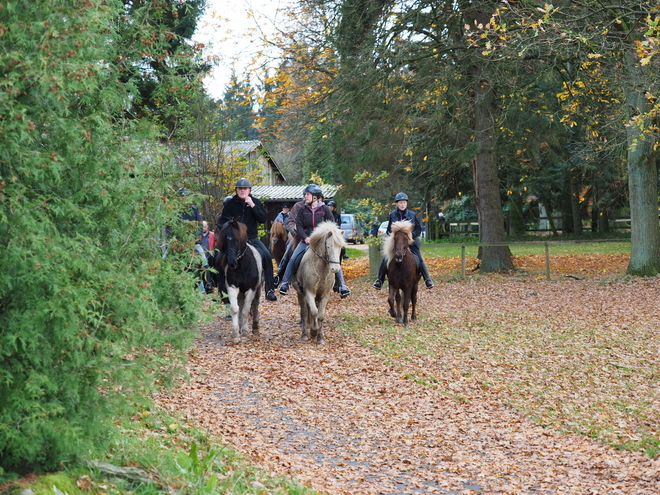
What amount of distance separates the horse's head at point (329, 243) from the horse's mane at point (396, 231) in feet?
5.59

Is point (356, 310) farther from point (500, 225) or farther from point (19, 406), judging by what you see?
point (19, 406)

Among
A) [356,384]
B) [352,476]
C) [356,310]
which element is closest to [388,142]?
[356,310]

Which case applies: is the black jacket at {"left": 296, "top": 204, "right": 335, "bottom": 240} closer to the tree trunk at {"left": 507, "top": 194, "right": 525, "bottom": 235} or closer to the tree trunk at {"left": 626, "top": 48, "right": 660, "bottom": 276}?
the tree trunk at {"left": 626, "top": 48, "right": 660, "bottom": 276}

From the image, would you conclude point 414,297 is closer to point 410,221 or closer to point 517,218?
point 410,221

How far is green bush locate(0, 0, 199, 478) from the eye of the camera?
3.85 meters

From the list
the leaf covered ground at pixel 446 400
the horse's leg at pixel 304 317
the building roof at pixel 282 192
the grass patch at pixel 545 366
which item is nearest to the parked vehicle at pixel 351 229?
the building roof at pixel 282 192

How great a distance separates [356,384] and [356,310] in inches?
278

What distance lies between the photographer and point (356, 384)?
30.3ft

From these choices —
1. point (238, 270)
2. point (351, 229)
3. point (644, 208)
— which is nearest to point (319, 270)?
point (238, 270)

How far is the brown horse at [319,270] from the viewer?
11693 millimetres

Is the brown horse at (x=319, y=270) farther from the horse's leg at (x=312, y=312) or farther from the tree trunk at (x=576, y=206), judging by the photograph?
the tree trunk at (x=576, y=206)

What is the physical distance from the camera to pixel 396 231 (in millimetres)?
13406

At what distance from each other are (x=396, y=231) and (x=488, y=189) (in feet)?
32.2

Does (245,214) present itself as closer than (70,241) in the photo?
No
